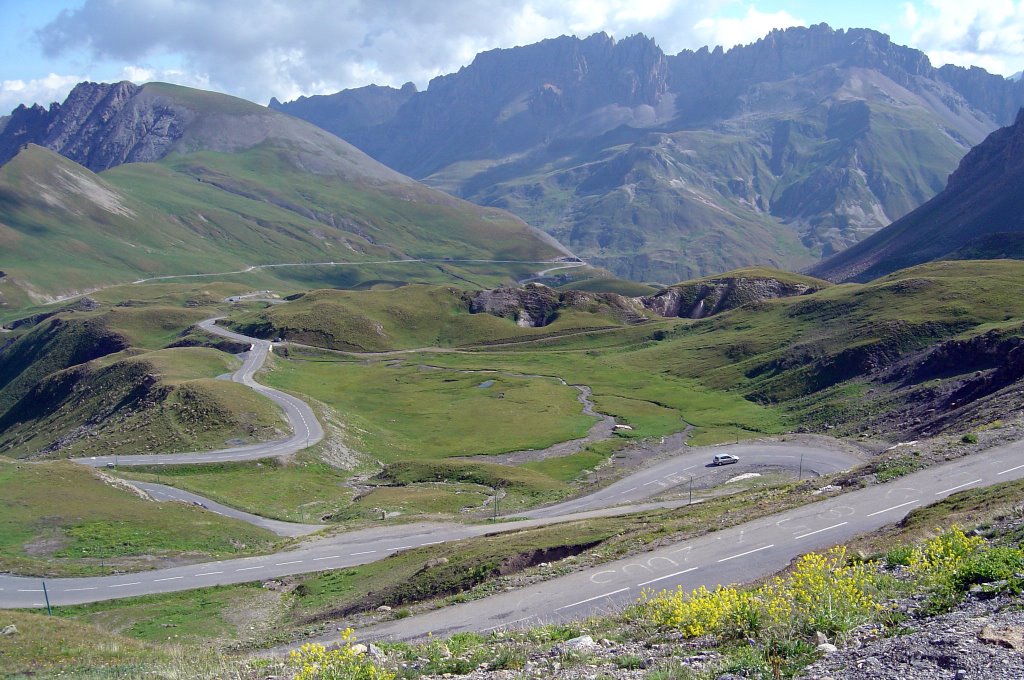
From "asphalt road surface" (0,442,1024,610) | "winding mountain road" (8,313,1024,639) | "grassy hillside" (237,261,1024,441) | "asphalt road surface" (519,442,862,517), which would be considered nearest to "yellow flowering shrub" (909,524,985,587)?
"winding mountain road" (8,313,1024,639)

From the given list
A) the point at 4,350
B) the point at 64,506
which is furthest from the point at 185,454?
the point at 4,350

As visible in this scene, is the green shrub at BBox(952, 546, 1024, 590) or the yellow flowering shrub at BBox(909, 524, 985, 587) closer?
the green shrub at BBox(952, 546, 1024, 590)

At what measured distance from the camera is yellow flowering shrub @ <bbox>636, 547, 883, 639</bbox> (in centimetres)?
1516

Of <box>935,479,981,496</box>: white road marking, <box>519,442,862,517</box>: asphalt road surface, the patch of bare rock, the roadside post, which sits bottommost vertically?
<box>519,442,862,517</box>: asphalt road surface

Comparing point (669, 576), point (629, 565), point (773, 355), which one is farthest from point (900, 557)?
point (773, 355)

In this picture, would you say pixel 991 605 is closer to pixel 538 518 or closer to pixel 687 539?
pixel 687 539

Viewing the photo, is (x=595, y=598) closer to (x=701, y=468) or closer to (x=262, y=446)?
(x=701, y=468)

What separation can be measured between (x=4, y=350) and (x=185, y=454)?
439ft

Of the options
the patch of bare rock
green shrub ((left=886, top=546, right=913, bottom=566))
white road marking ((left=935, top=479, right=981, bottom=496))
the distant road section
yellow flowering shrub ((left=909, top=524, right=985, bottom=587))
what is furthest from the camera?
the distant road section

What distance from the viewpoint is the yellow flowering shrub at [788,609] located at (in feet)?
49.7

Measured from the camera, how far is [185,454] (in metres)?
80.2

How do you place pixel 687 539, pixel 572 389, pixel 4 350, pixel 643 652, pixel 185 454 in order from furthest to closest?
1. pixel 4 350
2. pixel 572 389
3. pixel 185 454
4. pixel 687 539
5. pixel 643 652

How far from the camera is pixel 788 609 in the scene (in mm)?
16156

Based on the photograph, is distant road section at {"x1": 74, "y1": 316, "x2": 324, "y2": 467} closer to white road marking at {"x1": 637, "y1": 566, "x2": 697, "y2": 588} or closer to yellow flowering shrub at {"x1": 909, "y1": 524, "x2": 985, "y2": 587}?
white road marking at {"x1": 637, "y1": 566, "x2": 697, "y2": 588}
